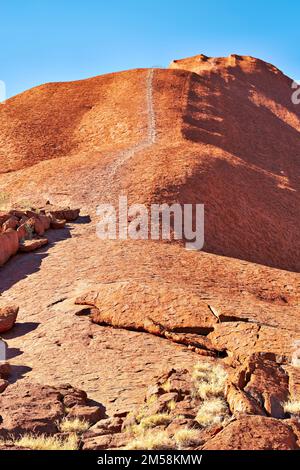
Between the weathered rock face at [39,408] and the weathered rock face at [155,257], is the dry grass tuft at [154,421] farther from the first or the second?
the weathered rock face at [39,408]

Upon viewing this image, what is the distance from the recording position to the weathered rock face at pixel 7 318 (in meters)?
13.0

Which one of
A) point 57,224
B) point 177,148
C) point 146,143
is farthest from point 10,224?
point 146,143

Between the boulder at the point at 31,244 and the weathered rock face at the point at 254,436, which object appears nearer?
the weathered rock face at the point at 254,436

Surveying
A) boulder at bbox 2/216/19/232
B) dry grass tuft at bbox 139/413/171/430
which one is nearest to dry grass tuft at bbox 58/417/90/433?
dry grass tuft at bbox 139/413/171/430

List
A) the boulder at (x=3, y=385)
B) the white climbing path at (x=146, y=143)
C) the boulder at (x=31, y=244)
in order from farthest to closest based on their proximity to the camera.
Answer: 1. the white climbing path at (x=146, y=143)
2. the boulder at (x=31, y=244)
3. the boulder at (x=3, y=385)

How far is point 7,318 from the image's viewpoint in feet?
43.1

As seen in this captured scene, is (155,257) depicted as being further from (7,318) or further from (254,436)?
(254,436)

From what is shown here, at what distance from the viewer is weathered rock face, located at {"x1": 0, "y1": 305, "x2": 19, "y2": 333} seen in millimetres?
13012

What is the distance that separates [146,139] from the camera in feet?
105

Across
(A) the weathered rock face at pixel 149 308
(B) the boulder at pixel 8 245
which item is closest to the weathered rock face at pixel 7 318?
(A) the weathered rock face at pixel 149 308

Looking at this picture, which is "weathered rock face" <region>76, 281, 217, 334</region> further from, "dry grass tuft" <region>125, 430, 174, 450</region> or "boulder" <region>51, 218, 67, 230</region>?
"boulder" <region>51, 218, 67, 230</region>
